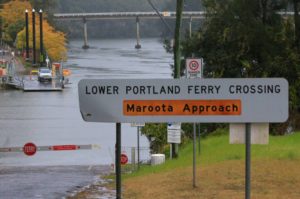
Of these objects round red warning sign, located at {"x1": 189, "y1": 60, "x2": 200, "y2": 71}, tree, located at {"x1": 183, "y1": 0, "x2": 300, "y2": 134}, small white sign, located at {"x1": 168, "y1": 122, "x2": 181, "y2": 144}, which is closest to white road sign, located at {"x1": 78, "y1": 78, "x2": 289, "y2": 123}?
round red warning sign, located at {"x1": 189, "y1": 60, "x2": 200, "y2": 71}

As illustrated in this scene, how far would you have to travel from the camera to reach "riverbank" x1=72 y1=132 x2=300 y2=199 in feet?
42.9

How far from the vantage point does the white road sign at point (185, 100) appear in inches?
301

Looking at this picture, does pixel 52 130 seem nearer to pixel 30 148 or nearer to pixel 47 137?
pixel 47 137

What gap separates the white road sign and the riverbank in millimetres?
4844

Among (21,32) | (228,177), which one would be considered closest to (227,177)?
(228,177)

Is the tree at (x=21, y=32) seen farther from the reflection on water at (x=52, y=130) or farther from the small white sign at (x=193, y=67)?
the small white sign at (x=193, y=67)

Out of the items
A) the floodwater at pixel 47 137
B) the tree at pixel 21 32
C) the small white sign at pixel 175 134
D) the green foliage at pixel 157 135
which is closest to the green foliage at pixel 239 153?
the small white sign at pixel 175 134

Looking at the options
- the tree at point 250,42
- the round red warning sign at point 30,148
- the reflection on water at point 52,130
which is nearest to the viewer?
the round red warning sign at point 30,148

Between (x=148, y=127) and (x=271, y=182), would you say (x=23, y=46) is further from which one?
(x=271, y=182)

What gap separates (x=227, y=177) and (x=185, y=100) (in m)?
7.18

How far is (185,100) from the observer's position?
7695mm

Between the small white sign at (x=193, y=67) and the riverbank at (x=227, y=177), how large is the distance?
79.5 inches

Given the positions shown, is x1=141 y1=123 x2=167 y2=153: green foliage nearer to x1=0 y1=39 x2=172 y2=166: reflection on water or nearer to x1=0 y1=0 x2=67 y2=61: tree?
x1=0 y1=39 x2=172 y2=166: reflection on water

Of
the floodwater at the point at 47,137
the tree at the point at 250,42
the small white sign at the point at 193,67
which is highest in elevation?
the tree at the point at 250,42
